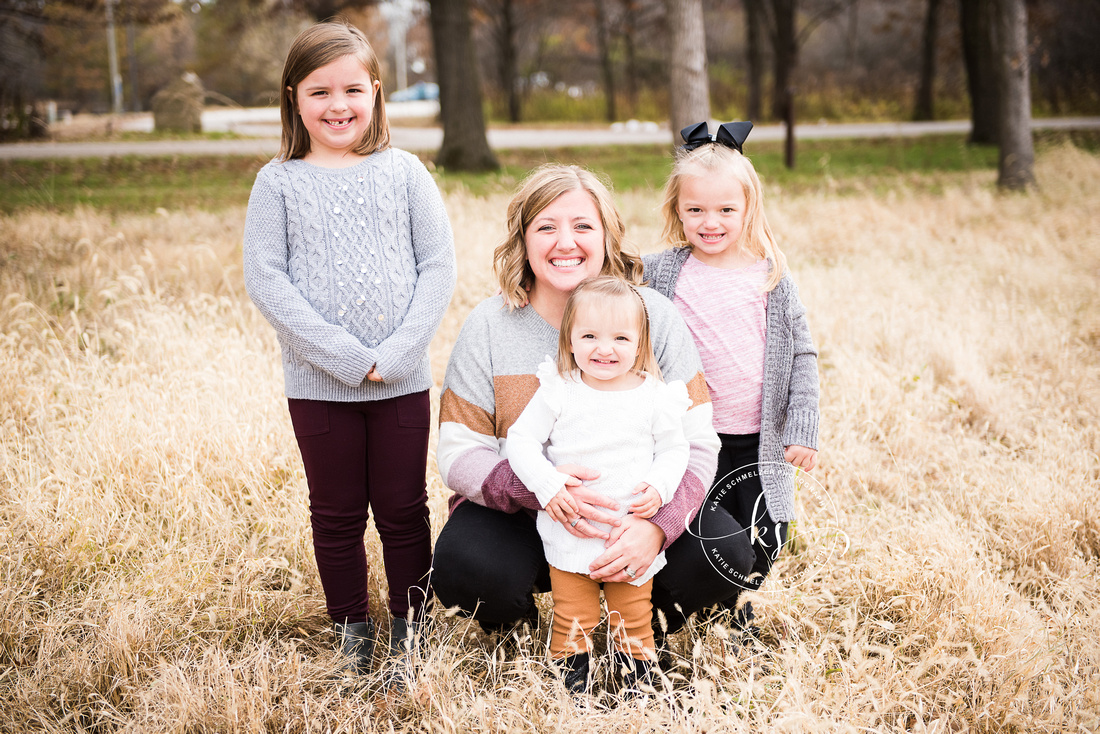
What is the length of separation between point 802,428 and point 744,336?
1.15 ft

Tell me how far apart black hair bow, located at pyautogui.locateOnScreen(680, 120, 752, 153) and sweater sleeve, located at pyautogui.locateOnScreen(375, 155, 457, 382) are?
34.1 inches

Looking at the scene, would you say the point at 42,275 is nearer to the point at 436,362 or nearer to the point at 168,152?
the point at 436,362

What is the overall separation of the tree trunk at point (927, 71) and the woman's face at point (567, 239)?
22.8 m

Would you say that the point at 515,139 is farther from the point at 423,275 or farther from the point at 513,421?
the point at 513,421

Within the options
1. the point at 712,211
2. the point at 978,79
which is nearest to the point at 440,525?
the point at 712,211

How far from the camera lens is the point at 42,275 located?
5715mm

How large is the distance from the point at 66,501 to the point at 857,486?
3271 millimetres

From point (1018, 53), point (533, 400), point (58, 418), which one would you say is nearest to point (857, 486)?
point (533, 400)

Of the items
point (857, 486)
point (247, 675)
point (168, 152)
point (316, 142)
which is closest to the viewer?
point (247, 675)

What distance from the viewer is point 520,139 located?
1930 centimetres

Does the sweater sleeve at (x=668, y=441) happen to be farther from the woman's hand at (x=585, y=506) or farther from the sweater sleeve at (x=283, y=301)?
the sweater sleeve at (x=283, y=301)

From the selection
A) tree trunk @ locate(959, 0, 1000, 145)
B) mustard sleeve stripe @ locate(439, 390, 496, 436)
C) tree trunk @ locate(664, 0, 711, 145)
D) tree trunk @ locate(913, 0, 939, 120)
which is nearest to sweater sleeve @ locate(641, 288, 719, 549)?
mustard sleeve stripe @ locate(439, 390, 496, 436)

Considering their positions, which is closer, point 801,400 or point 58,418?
point 801,400

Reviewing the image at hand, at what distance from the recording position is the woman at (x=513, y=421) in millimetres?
2344
